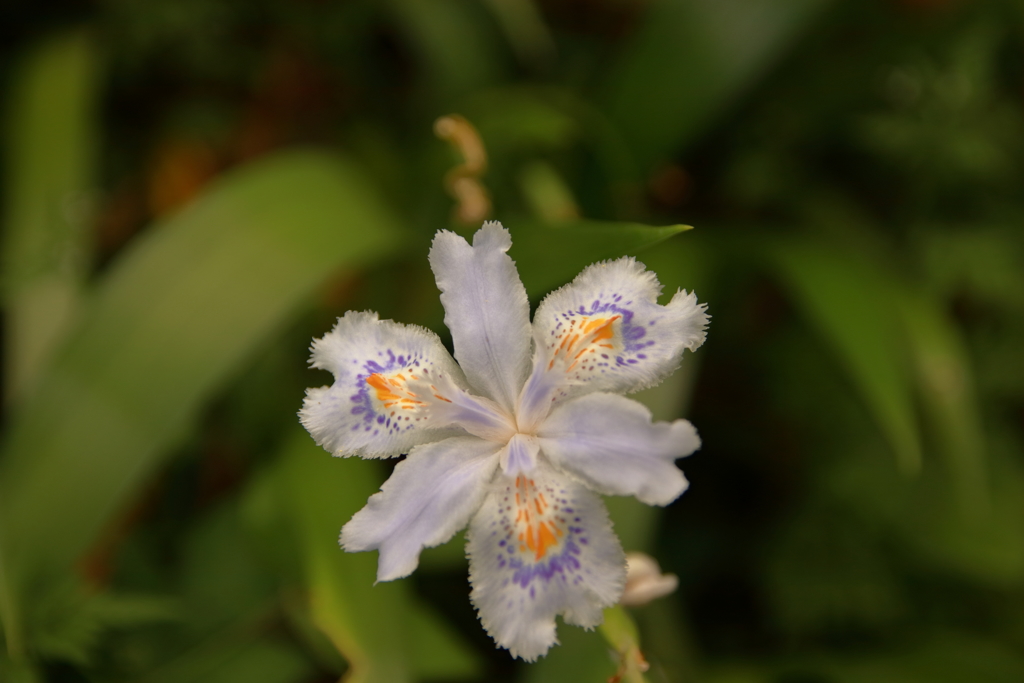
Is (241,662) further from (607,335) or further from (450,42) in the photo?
(450,42)

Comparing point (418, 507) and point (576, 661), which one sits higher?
point (418, 507)

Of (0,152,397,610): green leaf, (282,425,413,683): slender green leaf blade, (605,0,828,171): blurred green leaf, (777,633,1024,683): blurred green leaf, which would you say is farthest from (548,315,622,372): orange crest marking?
(777,633,1024,683): blurred green leaf

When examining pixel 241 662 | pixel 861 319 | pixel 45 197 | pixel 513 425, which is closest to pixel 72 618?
pixel 241 662

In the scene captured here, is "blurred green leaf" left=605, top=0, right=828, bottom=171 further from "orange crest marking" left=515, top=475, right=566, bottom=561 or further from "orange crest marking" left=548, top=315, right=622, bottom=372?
"orange crest marking" left=515, top=475, right=566, bottom=561

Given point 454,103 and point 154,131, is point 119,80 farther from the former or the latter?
point 454,103

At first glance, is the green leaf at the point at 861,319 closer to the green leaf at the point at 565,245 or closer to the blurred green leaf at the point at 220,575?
the green leaf at the point at 565,245

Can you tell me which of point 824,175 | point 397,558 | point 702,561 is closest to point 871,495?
point 702,561
